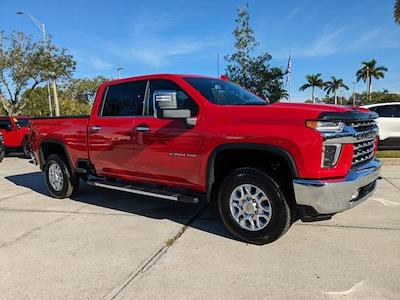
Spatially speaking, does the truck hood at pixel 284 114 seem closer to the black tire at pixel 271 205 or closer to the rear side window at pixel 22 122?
the black tire at pixel 271 205

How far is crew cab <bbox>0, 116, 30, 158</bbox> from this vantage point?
1527 cm

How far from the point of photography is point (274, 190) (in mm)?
4348

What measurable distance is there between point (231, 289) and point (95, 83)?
73751 millimetres

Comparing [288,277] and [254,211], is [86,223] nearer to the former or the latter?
[254,211]

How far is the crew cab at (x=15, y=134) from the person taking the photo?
15.3 meters

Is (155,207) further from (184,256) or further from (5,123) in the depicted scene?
(5,123)

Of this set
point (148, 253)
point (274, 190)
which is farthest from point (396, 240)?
point (148, 253)

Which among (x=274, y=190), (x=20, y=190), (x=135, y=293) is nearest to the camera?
(x=135, y=293)

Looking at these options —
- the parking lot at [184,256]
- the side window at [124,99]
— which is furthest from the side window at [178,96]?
the parking lot at [184,256]

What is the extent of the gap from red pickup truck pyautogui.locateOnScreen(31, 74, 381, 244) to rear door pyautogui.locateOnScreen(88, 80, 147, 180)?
0.02m

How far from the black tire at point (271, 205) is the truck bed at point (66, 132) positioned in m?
2.77

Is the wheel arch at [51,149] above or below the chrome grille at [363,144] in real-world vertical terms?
below

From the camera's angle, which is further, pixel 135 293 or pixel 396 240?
pixel 396 240

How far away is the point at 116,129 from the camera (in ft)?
19.1
